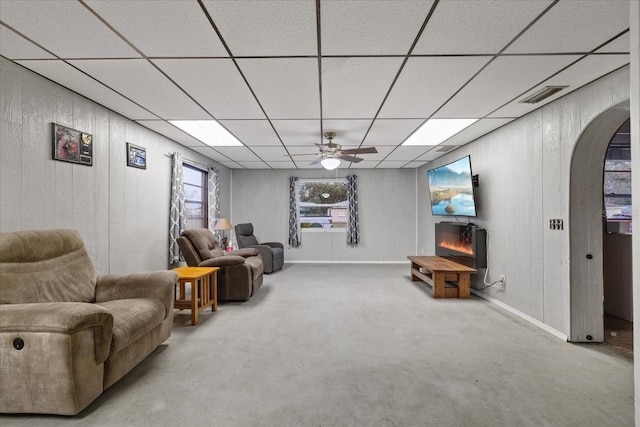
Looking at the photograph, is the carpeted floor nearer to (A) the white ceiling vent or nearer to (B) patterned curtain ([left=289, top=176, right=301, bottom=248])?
(A) the white ceiling vent

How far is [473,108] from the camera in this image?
312 cm

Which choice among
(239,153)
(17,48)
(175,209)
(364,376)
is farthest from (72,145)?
(364,376)

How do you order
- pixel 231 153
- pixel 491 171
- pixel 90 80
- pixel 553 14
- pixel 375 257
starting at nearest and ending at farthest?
pixel 553 14 → pixel 90 80 → pixel 491 171 → pixel 231 153 → pixel 375 257

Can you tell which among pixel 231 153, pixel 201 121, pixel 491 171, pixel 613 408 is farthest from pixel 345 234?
pixel 613 408

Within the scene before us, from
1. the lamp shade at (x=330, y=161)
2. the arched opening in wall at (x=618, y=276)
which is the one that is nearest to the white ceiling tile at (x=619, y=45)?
Result: the arched opening in wall at (x=618, y=276)

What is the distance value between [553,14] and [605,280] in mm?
3380

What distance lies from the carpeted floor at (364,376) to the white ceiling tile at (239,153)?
2.84 meters

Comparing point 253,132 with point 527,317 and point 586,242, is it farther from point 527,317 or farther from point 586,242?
point 527,317

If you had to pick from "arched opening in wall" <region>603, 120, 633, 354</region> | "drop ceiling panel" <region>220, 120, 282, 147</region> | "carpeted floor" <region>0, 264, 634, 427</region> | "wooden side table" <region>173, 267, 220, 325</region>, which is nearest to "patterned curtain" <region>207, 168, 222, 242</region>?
"drop ceiling panel" <region>220, 120, 282, 147</region>

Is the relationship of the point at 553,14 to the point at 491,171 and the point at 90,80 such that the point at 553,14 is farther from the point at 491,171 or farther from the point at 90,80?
the point at 90,80

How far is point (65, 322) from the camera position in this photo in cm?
160

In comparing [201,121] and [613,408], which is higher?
[201,121]

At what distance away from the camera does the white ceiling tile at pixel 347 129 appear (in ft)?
11.8

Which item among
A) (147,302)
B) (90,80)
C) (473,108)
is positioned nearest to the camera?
(147,302)
